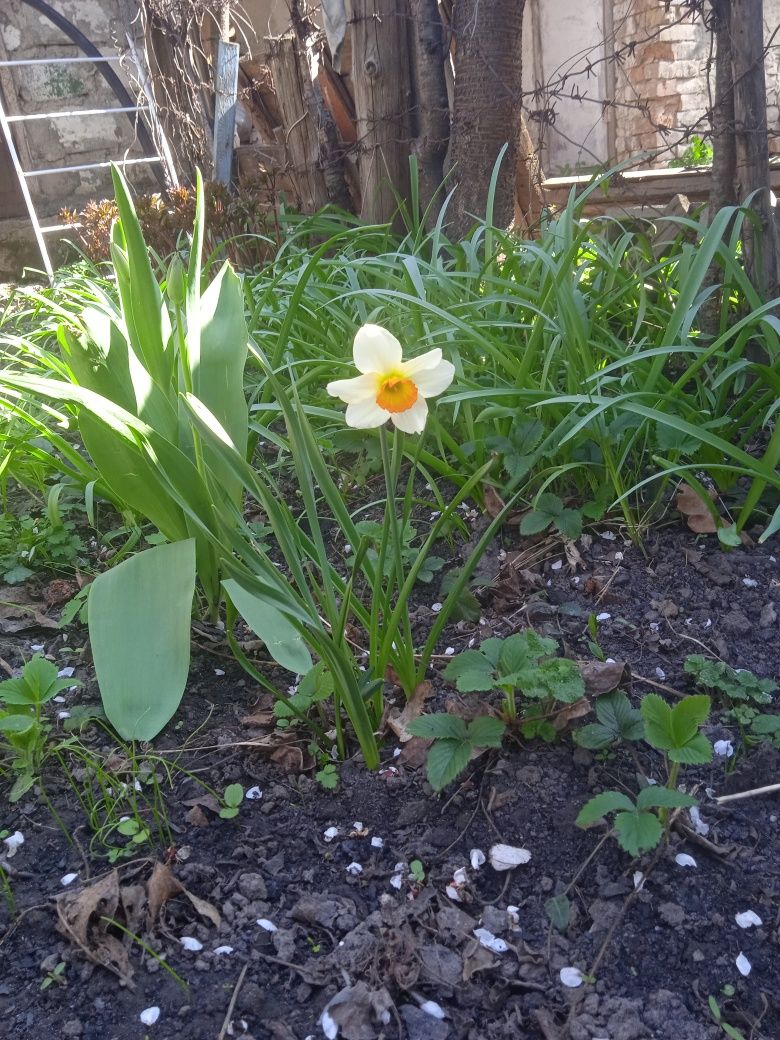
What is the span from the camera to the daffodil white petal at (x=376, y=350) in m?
1.00

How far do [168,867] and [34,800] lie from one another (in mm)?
273

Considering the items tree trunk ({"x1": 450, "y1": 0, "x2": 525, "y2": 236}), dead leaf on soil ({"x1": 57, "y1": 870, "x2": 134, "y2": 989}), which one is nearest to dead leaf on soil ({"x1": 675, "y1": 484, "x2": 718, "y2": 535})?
dead leaf on soil ({"x1": 57, "y1": 870, "x2": 134, "y2": 989})

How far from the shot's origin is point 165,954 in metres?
0.96

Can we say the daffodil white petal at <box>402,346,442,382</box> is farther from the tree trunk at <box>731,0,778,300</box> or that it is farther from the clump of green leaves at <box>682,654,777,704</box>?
the tree trunk at <box>731,0,778,300</box>

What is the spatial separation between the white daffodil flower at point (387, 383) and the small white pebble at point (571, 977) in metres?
0.64

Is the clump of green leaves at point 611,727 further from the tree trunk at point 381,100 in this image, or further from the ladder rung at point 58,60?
the ladder rung at point 58,60

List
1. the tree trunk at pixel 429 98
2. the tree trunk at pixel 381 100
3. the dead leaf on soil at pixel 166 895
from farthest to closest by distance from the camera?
the tree trunk at pixel 381 100 → the tree trunk at pixel 429 98 → the dead leaf on soil at pixel 166 895

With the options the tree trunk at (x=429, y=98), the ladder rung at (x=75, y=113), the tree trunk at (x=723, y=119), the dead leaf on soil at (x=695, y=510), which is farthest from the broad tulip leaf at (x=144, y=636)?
the ladder rung at (x=75, y=113)

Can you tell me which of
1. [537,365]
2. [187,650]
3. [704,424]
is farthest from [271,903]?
[537,365]

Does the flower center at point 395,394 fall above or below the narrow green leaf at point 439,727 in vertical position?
above

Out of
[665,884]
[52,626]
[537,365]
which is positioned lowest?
[665,884]

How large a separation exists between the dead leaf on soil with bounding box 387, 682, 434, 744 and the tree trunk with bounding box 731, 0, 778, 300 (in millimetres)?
1382

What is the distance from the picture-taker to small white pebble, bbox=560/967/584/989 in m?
0.91

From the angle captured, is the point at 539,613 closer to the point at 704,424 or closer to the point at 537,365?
the point at 704,424
